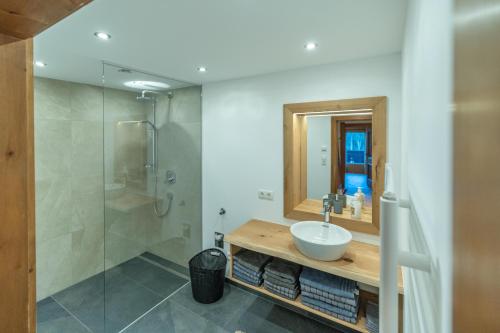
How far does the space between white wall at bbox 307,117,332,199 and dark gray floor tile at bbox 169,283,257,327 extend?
1277 millimetres

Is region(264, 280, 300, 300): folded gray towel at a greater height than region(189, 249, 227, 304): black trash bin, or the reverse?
region(264, 280, 300, 300): folded gray towel

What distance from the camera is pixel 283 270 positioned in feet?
6.61

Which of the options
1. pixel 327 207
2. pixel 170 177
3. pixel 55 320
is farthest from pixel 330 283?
pixel 55 320

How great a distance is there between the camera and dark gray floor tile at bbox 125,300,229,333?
6.66 ft

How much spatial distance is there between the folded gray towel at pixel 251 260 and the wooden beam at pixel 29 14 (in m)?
2.04

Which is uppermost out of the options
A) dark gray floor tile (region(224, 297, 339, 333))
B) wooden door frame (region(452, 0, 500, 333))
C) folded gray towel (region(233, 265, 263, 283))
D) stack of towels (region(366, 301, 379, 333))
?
wooden door frame (region(452, 0, 500, 333))

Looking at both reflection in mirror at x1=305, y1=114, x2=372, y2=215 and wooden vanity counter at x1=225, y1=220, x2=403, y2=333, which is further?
reflection in mirror at x1=305, y1=114, x2=372, y2=215

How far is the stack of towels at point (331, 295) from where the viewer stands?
1711mm

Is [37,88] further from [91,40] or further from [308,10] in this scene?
[308,10]

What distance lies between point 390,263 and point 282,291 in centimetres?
168

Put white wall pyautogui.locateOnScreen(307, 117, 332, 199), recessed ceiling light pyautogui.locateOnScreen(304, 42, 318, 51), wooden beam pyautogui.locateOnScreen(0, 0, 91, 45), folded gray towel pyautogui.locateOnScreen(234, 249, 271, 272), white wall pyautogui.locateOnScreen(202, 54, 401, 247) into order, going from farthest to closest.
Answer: white wall pyautogui.locateOnScreen(307, 117, 332, 199) → folded gray towel pyautogui.locateOnScreen(234, 249, 271, 272) → white wall pyautogui.locateOnScreen(202, 54, 401, 247) → recessed ceiling light pyautogui.locateOnScreen(304, 42, 318, 51) → wooden beam pyautogui.locateOnScreen(0, 0, 91, 45)

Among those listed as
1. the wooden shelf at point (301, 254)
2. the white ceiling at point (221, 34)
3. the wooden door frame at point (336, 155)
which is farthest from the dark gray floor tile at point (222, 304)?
the white ceiling at point (221, 34)

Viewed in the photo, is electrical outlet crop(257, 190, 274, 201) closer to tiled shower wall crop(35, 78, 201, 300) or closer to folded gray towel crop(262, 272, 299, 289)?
folded gray towel crop(262, 272, 299, 289)

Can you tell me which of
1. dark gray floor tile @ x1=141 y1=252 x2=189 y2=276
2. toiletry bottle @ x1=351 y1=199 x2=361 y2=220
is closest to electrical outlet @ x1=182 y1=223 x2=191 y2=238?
dark gray floor tile @ x1=141 y1=252 x2=189 y2=276
